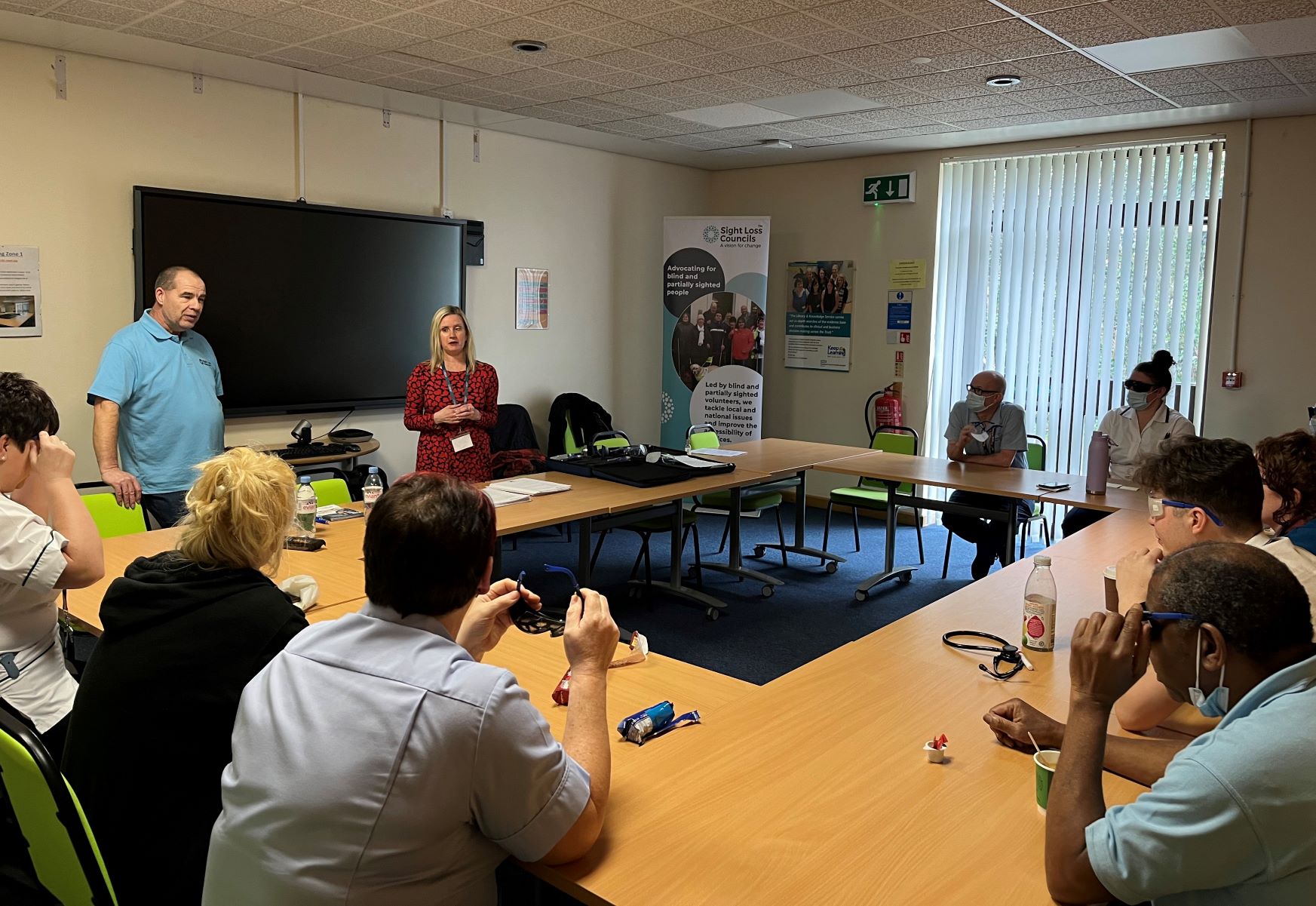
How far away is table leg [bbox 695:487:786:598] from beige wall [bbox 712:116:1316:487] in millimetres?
2427

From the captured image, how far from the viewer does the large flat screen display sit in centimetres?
515

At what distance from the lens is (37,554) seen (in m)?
2.14

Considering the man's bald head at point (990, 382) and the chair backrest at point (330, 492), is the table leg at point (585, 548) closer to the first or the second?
the chair backrest at point (330, 492)

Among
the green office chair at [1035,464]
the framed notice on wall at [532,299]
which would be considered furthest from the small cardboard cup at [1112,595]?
the framed notice on wall at [532,299]

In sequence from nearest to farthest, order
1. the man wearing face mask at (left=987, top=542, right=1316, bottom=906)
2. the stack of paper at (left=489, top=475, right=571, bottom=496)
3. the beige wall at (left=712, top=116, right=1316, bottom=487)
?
the man wearing face mask at (left=987, top=542, right=1316, bottom=906), the stack of paper at (left=489, top=475, right=571, bottom=496), the beige wall at (left=712, top=116, right=1316, bottom=487)

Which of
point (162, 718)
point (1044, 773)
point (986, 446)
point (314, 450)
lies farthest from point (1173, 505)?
point (314, 450)

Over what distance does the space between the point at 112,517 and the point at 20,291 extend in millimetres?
1779

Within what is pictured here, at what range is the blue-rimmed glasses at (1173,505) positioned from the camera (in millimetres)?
2297

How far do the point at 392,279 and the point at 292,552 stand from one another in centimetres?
313

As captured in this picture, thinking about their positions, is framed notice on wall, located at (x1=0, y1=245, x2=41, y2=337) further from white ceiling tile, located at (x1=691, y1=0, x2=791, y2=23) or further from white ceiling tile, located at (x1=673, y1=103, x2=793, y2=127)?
white ceiling tile, located at (x1=673, y1=103, x2=793, y2=127)

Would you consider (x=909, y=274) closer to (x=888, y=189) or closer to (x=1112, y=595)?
(x=888, y=189)

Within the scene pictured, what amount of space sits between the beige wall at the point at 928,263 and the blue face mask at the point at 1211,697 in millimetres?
5499

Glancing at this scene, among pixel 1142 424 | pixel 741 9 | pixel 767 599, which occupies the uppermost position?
pixel 741 9

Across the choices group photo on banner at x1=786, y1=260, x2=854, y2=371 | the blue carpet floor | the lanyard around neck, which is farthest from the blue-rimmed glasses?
group photo on banner at x1=786, y1=260, x2=854, y2=371
